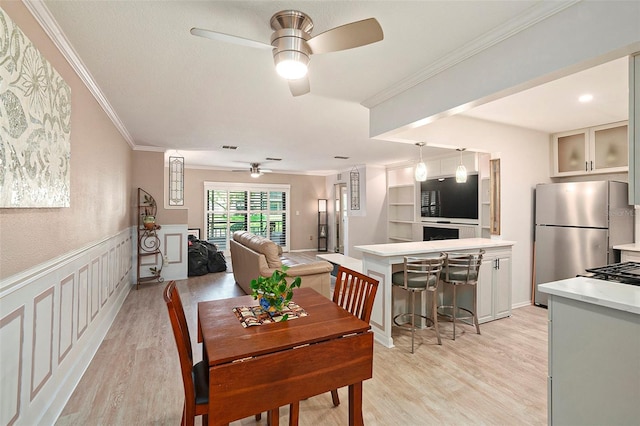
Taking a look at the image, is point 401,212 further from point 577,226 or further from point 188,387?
point 188,387

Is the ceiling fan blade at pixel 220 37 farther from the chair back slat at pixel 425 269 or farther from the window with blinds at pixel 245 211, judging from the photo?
the window with blinds at pixel 245 211

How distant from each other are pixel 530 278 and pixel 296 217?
20.5ft

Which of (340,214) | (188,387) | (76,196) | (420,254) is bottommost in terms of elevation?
(188,387)

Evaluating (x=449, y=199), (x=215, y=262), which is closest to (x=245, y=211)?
(x=215, y=262)

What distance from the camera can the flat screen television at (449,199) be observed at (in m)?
4.76

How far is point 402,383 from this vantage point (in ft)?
7.30

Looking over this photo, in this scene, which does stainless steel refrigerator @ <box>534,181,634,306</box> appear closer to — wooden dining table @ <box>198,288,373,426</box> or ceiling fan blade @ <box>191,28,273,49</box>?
wooden dining table @ <box>198,288,373,426</box>

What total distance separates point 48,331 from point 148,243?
3.63 meters

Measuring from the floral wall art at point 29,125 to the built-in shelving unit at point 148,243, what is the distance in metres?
3.36

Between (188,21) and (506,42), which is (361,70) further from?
(188,21)

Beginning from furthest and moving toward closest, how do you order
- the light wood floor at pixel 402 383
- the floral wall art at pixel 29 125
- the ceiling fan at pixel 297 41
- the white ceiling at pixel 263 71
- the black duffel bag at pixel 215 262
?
the black duffel bag at pixel 215 262 < the light wood floor at pixel 402 383 < the white ceiling at pixel 263 71 < the ceiling fan at pixel 297 41 < the floral wall art at pixel 29 125

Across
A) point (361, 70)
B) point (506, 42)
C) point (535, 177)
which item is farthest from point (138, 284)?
point (535, 177)

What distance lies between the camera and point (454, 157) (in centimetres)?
523

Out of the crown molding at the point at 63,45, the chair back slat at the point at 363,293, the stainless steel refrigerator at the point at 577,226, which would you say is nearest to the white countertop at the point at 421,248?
the stainless steel refrigerator at the point at 577,226
